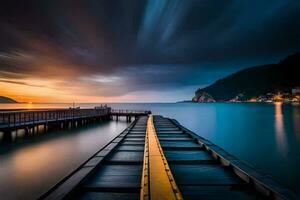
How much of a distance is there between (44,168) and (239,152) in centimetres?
1612

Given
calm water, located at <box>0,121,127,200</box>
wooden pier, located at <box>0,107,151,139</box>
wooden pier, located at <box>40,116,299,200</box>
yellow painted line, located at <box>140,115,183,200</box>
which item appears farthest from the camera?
wooden pier, located at <box>0,107,151,139</box>

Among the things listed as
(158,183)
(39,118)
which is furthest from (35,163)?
(39,118)

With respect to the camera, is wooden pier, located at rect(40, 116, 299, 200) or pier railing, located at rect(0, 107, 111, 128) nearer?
wooden pier, located at rect(40, 116, 299, 200)

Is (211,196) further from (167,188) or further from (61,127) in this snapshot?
(61,127)

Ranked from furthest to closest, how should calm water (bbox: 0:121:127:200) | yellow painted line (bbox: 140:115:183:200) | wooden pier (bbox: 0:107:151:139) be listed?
wooden pier (bbox: 0:107:151:139) < calm water (bbox: 0:121:127:200) < yellow painted line (bbox: 140:115:183:200)

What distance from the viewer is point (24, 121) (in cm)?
2125

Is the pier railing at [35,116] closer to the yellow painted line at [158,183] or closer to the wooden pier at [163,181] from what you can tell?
the wooden pier at [163,181]

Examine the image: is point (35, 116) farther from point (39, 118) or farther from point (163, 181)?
point (163, 181)

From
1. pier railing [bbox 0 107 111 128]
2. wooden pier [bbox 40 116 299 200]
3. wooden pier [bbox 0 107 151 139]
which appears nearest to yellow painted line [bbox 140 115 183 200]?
wooden pier [bbox 40 116 299 200]

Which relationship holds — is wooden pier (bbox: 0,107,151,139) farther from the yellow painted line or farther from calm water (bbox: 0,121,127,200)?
the yellow painted line

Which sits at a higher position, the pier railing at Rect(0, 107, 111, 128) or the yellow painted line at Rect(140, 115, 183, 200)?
the pier railing at Rect(0, 107, 111, 128)

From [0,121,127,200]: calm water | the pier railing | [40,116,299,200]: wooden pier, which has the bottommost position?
[0,121,127,200]: calm water

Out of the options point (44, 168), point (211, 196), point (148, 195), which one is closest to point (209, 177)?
point (211, 196)

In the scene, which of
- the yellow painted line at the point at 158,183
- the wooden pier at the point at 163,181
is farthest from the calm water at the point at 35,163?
the yellow painted line at the point at 158,183
